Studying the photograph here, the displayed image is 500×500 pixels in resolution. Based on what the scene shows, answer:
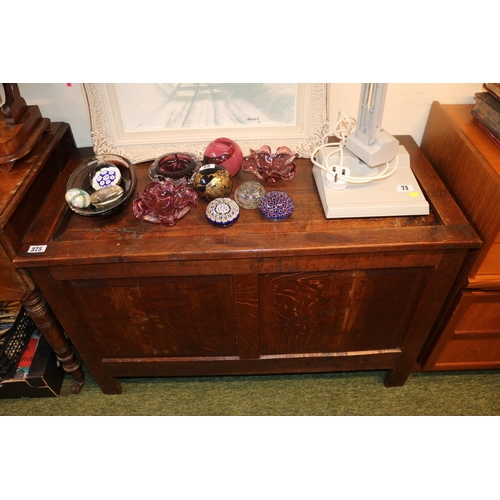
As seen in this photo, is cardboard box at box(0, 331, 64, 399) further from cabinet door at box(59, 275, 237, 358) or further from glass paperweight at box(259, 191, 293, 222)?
glass paperweight at box(259, 191, 293, 222)

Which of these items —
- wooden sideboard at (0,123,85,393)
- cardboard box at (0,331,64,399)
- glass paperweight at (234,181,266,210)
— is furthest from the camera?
cardboard box at (0,331,64,399)

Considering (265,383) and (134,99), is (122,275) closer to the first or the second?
(134,99)

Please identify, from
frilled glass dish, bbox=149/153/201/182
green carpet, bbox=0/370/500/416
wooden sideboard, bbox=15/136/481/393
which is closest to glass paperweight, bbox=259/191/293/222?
wooden sideboard, bbox=15/136/481/393

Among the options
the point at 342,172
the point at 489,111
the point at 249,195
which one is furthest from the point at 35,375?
the point at 489,111

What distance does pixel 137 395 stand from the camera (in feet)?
5.01

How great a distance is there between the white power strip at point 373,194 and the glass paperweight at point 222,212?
24 cm

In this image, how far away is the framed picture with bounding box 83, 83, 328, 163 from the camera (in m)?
1.25

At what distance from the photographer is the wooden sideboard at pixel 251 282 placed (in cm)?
106

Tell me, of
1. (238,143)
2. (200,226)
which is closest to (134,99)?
(238,143)

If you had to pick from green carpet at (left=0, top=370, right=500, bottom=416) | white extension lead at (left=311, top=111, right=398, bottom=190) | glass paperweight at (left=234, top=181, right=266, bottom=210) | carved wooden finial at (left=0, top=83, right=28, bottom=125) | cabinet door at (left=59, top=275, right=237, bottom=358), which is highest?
carved wooden finial at (left=0, top=83, right=28, bottom=125)

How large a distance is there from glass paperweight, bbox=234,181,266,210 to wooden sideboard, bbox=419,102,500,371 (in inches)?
21.8

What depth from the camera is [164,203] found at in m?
1.10

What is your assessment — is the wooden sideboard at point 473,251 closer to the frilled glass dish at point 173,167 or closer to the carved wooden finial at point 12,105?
the frilled glass dish at point 173,167

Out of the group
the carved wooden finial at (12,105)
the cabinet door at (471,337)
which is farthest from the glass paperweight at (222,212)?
the cabinet door at (471,337)
